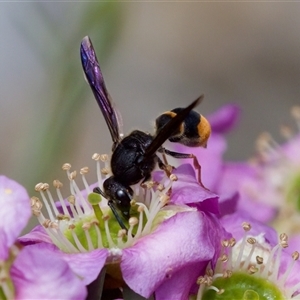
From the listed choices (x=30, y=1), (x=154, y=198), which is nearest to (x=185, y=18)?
(x=30, y=1)

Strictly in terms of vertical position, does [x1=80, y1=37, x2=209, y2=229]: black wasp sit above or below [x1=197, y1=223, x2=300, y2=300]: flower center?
above

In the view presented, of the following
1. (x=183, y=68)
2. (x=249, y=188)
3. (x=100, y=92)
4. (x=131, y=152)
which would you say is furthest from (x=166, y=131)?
(x=183, y=68)

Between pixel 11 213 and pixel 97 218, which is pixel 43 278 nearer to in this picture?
pixel 11 213

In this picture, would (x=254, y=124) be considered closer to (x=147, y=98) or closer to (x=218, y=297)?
(x=147, y=98)

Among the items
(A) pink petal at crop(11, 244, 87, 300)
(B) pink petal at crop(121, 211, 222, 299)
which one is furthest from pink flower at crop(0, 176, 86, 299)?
(B) pink petal at crop(121, 211, 222, 299)

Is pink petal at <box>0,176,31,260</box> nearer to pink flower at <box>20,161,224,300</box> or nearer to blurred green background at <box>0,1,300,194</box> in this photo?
pink flower at <box>20,161,224,300</box>

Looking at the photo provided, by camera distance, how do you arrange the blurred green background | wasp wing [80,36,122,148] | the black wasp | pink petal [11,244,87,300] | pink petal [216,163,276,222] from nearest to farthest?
1. pink petal [11,244,87,300]
2. the black wasp
3. wasp wing [80,36,122,148]
4. pink petal [216,163,276,222]
5. the blurred green background
